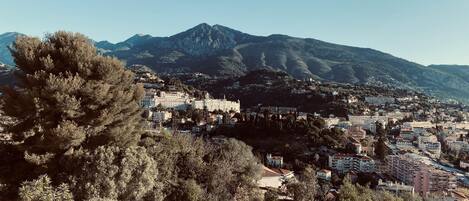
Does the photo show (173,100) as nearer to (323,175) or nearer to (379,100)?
(323,175)

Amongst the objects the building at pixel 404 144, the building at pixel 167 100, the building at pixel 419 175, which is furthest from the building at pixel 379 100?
the building at pixel 419 175

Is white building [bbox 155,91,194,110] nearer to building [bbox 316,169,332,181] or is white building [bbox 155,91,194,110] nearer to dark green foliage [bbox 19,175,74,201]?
building [bbox 316,169,332,181]

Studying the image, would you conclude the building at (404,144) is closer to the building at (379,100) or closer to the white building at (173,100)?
the white building at (173,100)

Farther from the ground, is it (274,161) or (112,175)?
(112,175)

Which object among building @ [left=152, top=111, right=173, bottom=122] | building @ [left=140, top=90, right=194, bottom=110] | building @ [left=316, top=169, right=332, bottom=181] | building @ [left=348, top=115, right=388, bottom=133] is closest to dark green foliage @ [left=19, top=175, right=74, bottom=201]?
building @ [left=316, top=169, right=332, bottom=181]

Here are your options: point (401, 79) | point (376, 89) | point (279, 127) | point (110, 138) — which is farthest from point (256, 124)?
point (401, 79)

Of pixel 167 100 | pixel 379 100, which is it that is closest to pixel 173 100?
pixel 167 100

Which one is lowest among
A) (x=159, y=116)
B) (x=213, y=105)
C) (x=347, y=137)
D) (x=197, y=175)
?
(x=347, y=137)
